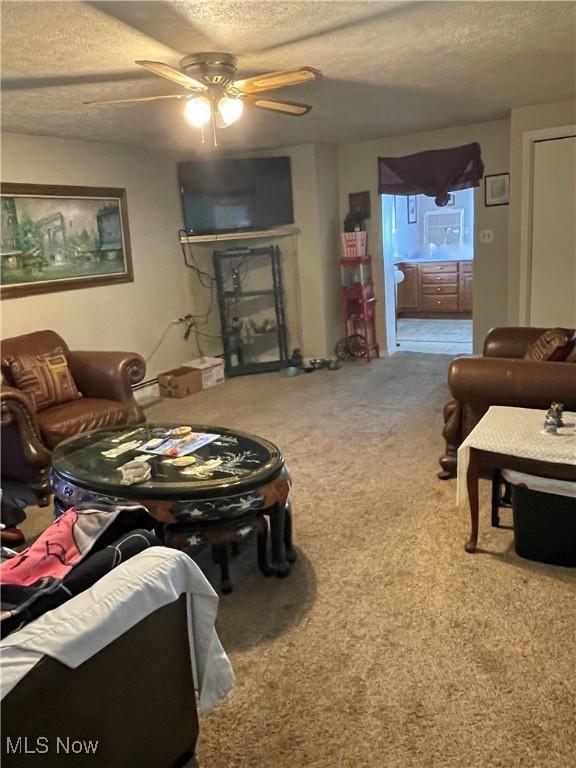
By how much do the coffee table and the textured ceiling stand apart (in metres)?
Result: 1.80

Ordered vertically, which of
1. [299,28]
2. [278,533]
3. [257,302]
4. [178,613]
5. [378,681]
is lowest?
[378,681]

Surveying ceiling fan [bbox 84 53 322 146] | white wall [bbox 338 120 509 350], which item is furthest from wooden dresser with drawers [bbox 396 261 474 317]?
ceiling fan [bbox 84 53 322 146]

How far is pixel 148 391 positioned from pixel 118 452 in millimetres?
3018

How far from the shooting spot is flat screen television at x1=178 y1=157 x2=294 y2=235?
6066 millimetres

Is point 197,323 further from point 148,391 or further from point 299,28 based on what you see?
point 299,28

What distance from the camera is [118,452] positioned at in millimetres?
2838

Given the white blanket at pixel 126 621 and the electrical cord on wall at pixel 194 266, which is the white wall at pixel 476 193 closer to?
the electrical cord on wall at pixel 194 266

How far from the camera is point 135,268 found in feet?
18.6

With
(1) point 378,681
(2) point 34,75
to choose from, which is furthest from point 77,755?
(2) point 34,75

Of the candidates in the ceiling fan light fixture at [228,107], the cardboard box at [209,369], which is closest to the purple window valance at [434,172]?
the cardboard box at [209,369]

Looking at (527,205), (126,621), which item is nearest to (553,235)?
(527,205)

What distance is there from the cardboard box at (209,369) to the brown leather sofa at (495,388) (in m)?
2.87

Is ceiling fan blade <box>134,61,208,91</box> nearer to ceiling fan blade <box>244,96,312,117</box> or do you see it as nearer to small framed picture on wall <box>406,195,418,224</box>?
ceiling fan blade <box>244,96,312,117</box>

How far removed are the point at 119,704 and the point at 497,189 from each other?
5.51 metres
